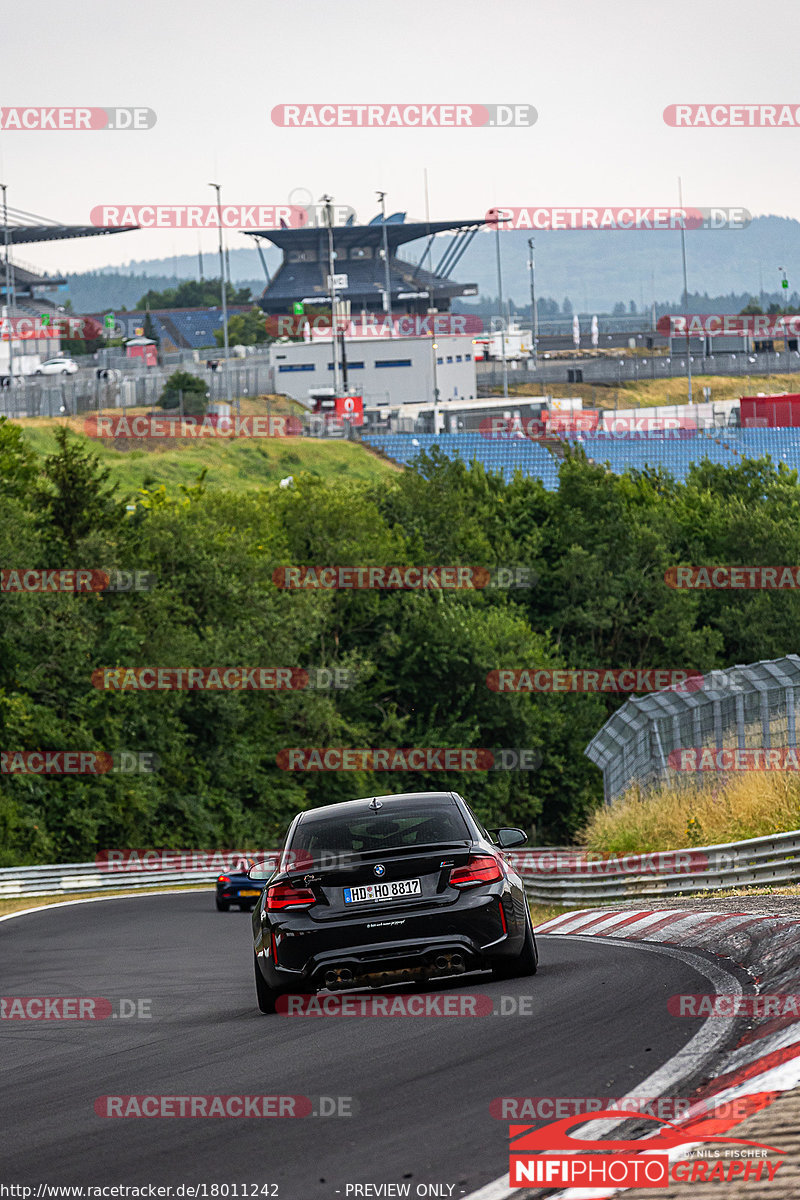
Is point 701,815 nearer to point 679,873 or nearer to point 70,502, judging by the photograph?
point 679,873

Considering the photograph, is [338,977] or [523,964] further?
[523,964]

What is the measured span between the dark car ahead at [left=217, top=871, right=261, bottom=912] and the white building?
4016 inches

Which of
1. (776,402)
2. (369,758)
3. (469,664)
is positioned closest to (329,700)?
(369,758)

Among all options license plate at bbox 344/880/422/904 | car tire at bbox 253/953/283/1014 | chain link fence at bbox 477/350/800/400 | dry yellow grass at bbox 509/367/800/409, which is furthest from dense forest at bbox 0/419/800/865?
chain link fence at bbox 477/350/800/400

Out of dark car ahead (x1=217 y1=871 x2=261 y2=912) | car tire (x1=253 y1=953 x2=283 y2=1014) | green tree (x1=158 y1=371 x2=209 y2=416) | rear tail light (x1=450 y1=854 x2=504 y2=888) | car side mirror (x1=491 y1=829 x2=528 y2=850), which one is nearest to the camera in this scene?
rear tail light (x1=450 y1=854 x2=504 y2=888)

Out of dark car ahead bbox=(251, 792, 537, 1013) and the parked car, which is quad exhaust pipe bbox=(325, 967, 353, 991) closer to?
dark car ahead bbox=(251, 792, 537, 1013)

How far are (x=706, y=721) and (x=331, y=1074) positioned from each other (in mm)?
14223

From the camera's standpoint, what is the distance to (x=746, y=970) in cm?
918

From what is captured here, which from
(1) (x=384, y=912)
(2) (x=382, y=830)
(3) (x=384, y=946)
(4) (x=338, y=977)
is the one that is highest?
(2) (x=382, y=830)

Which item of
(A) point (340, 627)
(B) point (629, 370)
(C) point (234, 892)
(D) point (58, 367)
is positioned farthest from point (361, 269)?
(C) point (234, 892)

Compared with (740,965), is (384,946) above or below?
above

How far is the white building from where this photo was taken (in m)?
128

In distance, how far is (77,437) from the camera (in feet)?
282

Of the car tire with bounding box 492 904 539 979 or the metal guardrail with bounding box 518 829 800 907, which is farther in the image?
the metal guardrail with bounding box 518 829 800 907
